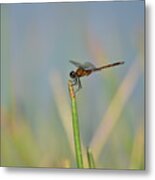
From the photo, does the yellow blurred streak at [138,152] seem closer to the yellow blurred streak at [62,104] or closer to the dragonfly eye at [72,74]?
the yellow blurred streak at [62,104]

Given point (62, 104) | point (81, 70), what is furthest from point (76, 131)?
point (81, 70)

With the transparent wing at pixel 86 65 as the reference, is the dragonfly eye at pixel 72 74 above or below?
below

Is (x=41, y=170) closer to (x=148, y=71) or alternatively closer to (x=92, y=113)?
(x=92, y=113)

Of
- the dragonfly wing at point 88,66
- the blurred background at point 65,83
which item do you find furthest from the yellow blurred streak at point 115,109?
the dragonfly wing at point 88,66

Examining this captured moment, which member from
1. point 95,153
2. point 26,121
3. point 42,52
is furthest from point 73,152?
point 42,52

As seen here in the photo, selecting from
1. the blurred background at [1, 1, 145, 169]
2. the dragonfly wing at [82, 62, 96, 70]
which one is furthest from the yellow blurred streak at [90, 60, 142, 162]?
the dragonfly wing at [82, 62, 96, 70]

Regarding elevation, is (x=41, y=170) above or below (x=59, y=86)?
below

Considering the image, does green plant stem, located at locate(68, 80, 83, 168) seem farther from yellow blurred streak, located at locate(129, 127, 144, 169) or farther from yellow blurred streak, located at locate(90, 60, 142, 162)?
yellow blurred streak, located at locate(129, 127, 144, 169)

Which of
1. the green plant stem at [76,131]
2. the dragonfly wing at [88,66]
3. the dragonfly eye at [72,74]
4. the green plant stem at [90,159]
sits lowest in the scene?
the green plant stem at [90,159]
